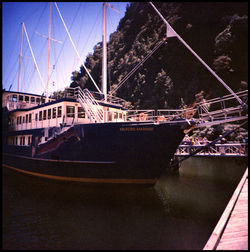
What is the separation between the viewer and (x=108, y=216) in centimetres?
824

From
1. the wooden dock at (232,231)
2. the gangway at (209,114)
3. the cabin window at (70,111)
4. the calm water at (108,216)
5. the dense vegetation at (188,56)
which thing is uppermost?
the dense vegetation at (188,56)

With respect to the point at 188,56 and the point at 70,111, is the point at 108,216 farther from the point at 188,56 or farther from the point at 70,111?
the point at 188,56

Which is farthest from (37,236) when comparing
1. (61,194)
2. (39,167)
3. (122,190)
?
(39,167)

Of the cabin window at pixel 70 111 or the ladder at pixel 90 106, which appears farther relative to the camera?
the cabin window at pixel 70 111

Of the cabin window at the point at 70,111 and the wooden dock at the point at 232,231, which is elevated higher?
the cabin window at the point at 70,111

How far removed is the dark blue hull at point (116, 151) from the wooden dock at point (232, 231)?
4.86m

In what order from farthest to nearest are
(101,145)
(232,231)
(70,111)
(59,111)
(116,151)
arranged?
(59,111) → (70,111) → (101,145) → (116,151) → (232,231)

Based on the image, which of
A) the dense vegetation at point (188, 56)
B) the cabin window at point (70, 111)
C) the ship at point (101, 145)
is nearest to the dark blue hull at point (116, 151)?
the ship at point (101, 145)

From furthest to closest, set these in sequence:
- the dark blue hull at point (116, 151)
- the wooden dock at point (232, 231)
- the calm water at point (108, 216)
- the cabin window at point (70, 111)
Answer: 1. the cabin window at point (70, 111)
2. the dark blue hull at point (116, 151)
3. the calm water at point (108, 216)
4. the wooden dock at point (232, 231)

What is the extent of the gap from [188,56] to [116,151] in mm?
33740

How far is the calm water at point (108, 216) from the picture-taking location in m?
6.39

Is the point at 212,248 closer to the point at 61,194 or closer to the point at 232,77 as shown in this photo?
the point at 61,194

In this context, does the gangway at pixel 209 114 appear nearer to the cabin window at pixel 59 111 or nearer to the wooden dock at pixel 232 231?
the wooden dock at pixel 232 231

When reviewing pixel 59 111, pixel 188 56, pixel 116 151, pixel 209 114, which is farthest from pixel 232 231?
pixel 188 56
